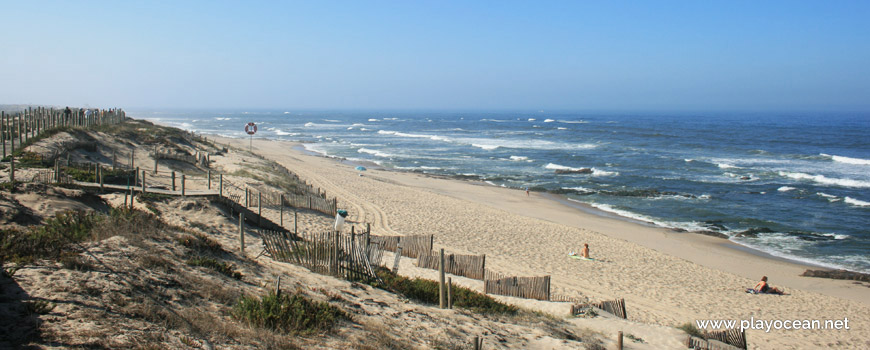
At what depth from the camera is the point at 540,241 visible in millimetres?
19750

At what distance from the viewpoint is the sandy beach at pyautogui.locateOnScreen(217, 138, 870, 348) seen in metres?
13.2

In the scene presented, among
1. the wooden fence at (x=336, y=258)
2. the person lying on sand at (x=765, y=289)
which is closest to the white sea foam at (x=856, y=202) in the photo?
the person lying on sand at (x=765, y=289)

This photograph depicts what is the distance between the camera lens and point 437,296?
9.58m

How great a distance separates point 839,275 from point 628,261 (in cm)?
656

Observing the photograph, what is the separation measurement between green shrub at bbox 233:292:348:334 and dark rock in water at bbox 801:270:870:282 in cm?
1688

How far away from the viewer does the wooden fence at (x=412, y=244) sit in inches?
567

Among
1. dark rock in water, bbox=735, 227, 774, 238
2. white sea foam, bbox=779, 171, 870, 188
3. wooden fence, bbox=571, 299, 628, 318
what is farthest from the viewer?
white sea foam, bbox=779, 171, 870, 188

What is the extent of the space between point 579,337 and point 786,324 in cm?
A: 735

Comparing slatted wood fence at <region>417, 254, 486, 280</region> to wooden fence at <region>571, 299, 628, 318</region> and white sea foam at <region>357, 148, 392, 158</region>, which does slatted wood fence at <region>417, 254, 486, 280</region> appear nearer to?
wooden fence at <region>571, 299, 628, 318</region>

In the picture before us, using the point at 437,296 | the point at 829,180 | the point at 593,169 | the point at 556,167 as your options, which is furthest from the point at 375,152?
the point at 437,296

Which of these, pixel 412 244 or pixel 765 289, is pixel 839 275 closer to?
pixel 765 289

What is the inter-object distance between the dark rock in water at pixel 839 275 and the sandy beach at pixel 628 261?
1.14 ft

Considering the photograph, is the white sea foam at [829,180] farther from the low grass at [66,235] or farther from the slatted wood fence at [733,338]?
the low grass at [66,235]

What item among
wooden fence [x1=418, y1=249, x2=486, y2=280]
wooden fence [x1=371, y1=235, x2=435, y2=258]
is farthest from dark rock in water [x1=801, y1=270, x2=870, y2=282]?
wooden fence [x1=371, y1=235, x2=435, y2=258]
